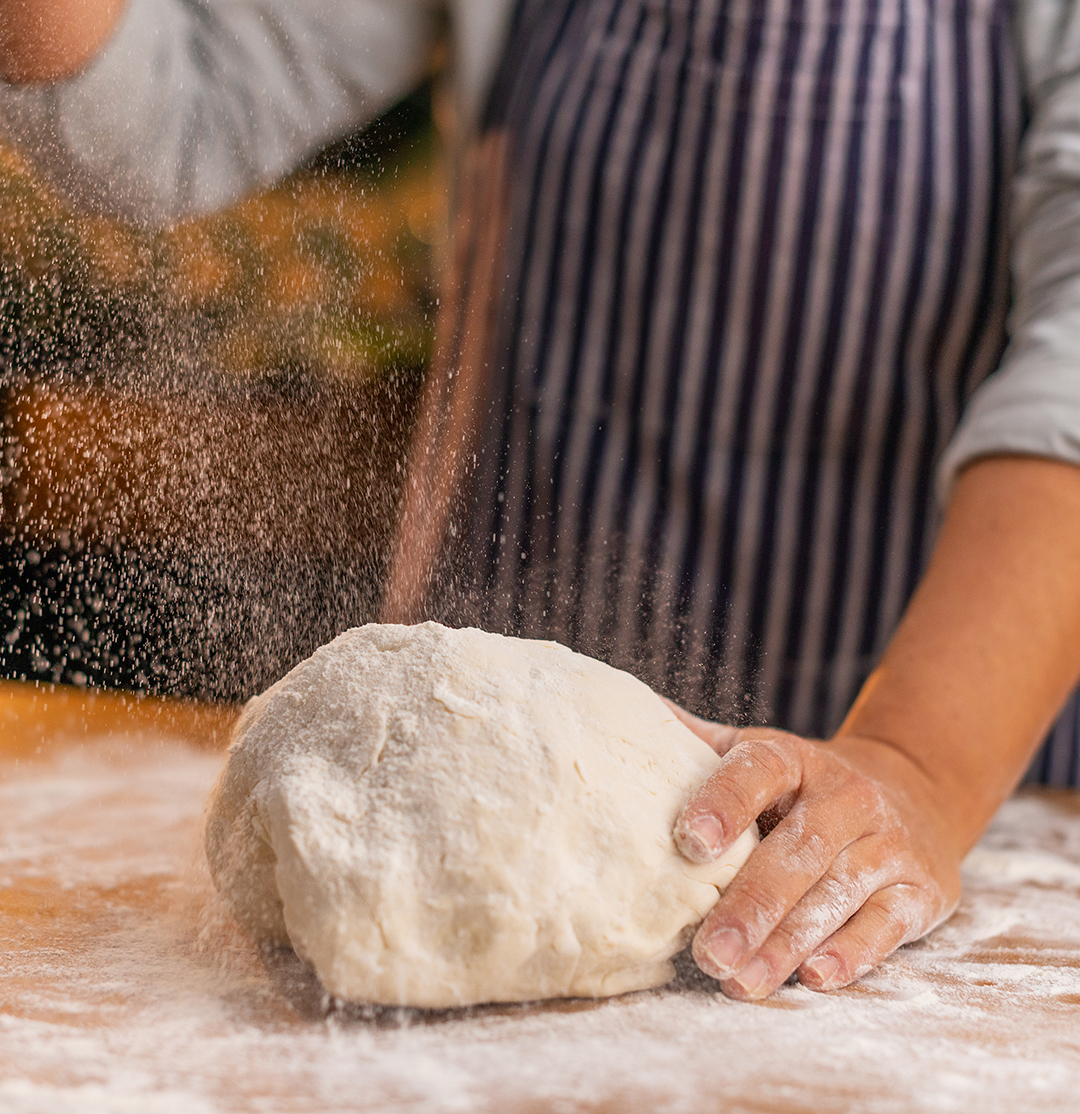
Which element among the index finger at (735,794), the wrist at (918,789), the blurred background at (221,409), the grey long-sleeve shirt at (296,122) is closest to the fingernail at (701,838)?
the index finger at (735,794)

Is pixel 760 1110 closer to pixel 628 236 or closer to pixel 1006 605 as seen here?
pixel 1006 605

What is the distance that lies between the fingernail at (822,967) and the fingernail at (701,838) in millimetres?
112

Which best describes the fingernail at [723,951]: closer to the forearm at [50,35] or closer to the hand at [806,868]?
the hand at [806,868]

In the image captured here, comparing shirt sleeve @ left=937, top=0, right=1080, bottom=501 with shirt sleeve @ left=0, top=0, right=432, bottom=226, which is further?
shirt sleeve @ left=937, top=0, right=1080, bottom=501

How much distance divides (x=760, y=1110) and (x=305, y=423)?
2.53 ft

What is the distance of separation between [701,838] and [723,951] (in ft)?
0.25

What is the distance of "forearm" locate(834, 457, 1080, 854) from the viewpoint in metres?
1.09

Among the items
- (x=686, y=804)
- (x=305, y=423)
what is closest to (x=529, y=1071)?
(x=686, y=804)

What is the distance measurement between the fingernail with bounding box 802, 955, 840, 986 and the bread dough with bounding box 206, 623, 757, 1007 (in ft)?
0.28

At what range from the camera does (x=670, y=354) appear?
1542 mm

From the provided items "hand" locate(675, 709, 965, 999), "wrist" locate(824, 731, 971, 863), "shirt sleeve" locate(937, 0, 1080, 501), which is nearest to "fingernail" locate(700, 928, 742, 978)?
"hand" locate(675, 709, 965, 999)

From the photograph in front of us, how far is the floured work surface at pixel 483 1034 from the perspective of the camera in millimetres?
622

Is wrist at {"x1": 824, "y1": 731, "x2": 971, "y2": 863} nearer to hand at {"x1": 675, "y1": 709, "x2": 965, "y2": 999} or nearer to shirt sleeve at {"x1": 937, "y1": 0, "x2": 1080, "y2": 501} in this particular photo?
hand at {"x1": 675, "y1": 709, "x2": 965, "y2": 999}

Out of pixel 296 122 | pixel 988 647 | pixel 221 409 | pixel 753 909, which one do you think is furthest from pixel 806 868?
pixel 296 122
